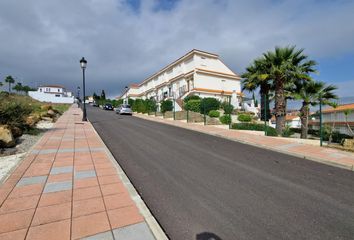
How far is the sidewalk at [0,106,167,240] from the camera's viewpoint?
2740 mm

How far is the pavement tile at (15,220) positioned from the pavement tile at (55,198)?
271 mm

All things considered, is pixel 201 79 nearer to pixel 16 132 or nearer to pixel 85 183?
pixel 16 132

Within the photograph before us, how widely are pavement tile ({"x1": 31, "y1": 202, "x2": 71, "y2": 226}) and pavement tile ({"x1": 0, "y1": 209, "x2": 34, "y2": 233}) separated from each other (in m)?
0.09

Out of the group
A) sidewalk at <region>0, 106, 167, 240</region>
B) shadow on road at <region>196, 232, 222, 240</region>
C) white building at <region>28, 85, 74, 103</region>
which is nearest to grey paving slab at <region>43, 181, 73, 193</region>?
sidewalk at <region>0, 106, 167, 240</region>

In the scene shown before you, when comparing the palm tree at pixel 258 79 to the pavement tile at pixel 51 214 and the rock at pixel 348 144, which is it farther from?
the pavement tile at pixel 51 214

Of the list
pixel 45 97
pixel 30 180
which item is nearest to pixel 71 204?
pixel 30 180

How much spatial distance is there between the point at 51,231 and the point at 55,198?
3.53 ft

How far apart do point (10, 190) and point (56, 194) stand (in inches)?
38.5

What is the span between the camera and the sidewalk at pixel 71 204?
8.99ft

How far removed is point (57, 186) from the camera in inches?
163

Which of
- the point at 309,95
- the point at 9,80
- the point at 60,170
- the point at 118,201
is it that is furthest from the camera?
the point at 9,80

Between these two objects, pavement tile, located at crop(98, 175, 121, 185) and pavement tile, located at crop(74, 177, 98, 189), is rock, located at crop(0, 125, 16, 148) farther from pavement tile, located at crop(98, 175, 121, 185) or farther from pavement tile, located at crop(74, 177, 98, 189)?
pavement tile, located at crop(98, 175, 121, 185)

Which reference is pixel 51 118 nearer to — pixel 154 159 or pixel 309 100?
pixel 154 159

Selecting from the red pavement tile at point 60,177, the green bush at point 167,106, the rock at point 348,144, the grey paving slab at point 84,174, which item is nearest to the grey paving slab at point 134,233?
the grey paving slab at point 84,174
